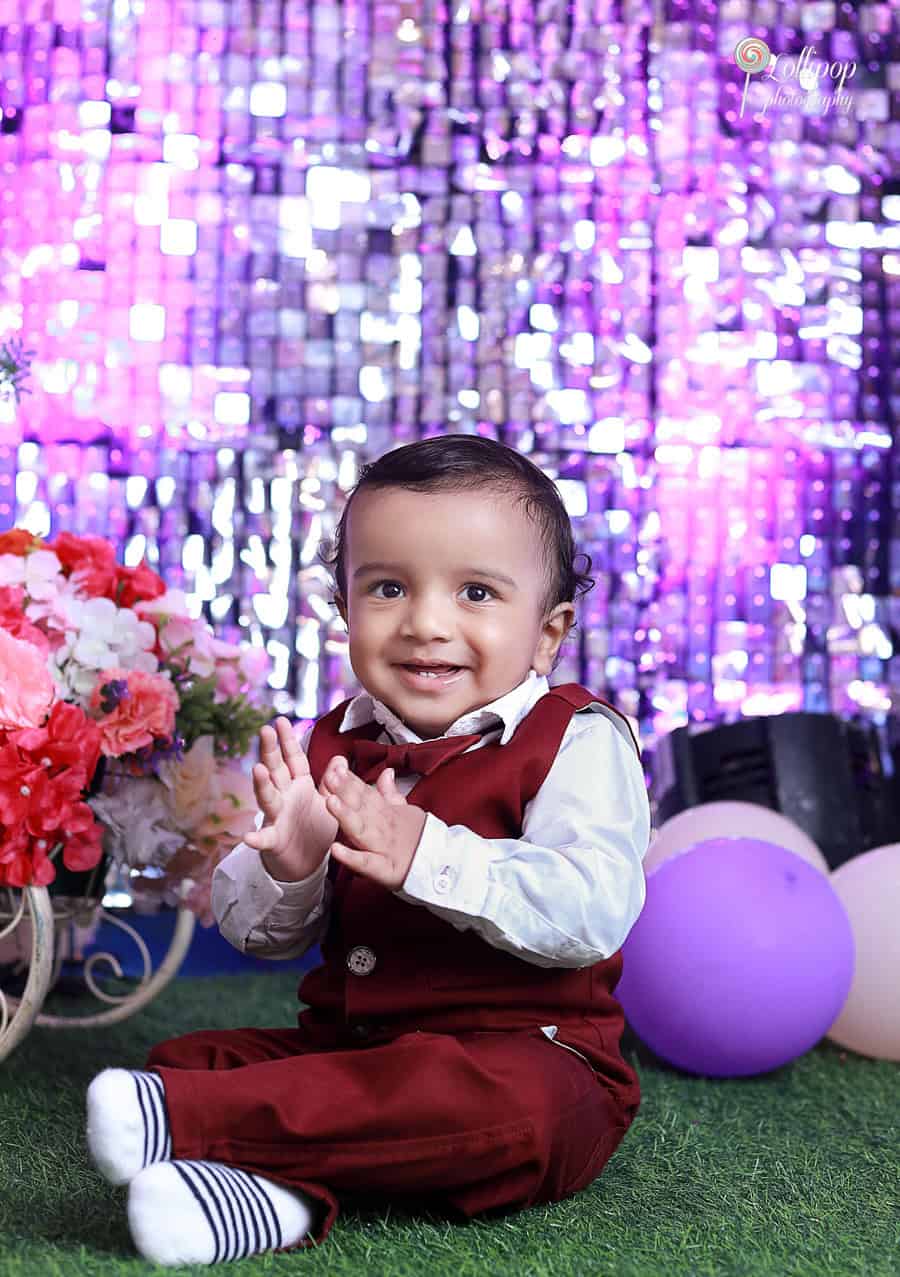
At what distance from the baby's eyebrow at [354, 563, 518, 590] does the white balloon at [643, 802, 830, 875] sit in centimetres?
87

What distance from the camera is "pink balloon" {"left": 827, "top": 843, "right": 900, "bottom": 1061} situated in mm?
1914

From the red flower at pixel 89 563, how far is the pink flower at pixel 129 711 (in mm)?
117

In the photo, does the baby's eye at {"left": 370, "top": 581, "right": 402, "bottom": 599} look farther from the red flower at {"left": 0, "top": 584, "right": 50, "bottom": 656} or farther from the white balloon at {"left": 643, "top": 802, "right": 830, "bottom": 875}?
the white balloon at {"left": 643, "top": 802, "right": 830, "bottom": 875}

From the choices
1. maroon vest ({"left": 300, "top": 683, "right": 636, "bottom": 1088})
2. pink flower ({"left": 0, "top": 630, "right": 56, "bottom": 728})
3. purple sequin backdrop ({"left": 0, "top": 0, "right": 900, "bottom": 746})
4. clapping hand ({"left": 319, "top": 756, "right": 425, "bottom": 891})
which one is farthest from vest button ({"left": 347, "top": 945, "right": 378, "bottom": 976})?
purple sequin backdrop ({"left": 0, "top": 0, "right": 900, "bottom": 746})

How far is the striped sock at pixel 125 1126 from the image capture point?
40.6 inches

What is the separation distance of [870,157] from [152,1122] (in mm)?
2422

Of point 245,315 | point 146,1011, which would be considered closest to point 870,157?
point 245,315

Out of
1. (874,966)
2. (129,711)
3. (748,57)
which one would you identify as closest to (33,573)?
(129,711)

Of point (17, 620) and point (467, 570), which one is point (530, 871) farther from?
point (17, 620)

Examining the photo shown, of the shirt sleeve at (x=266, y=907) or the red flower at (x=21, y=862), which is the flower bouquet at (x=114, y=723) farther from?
the shirt sleeve at (x=266, y=907)

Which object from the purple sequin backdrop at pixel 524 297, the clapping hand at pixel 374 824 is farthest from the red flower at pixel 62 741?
the purple sequin backdrop at pixel 524 297

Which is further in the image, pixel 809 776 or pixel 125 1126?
pixel 809 776

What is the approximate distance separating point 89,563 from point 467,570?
1.82ft

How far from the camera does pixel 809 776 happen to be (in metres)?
2.41
